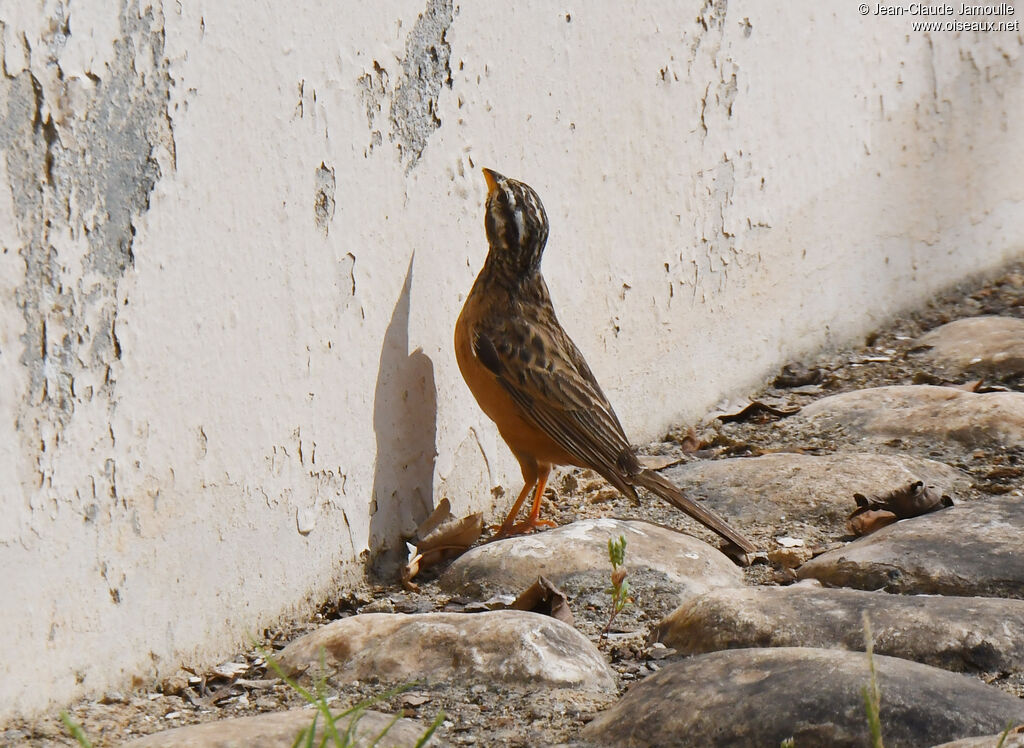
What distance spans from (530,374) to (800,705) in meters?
1.98

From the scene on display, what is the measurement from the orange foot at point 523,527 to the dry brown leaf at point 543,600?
63 centimetres

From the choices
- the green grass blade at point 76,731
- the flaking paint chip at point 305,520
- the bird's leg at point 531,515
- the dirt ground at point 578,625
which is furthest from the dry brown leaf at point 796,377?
the green grass blade at point 76,731

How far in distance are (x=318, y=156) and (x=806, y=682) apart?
1965 mm

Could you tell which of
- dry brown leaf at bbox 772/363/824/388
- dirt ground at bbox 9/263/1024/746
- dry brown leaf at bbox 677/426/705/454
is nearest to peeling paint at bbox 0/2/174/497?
dirt ground at bbox 9/263/1024/746

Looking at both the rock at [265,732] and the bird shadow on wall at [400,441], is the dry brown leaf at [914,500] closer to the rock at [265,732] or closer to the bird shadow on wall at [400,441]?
the bird shadow on wall at [400,441]

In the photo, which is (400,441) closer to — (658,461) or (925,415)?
(658,461)

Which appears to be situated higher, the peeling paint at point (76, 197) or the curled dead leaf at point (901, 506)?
the peeling paint at point (76, 197)

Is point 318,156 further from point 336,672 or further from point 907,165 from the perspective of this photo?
point 907,165

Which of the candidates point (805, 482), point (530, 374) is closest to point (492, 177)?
point (530, 374)

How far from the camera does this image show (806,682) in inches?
107

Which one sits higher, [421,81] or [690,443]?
[421,81]

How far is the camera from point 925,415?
539 centimetres

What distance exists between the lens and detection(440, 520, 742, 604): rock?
156 inches

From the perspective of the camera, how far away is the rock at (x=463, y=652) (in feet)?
10.4
